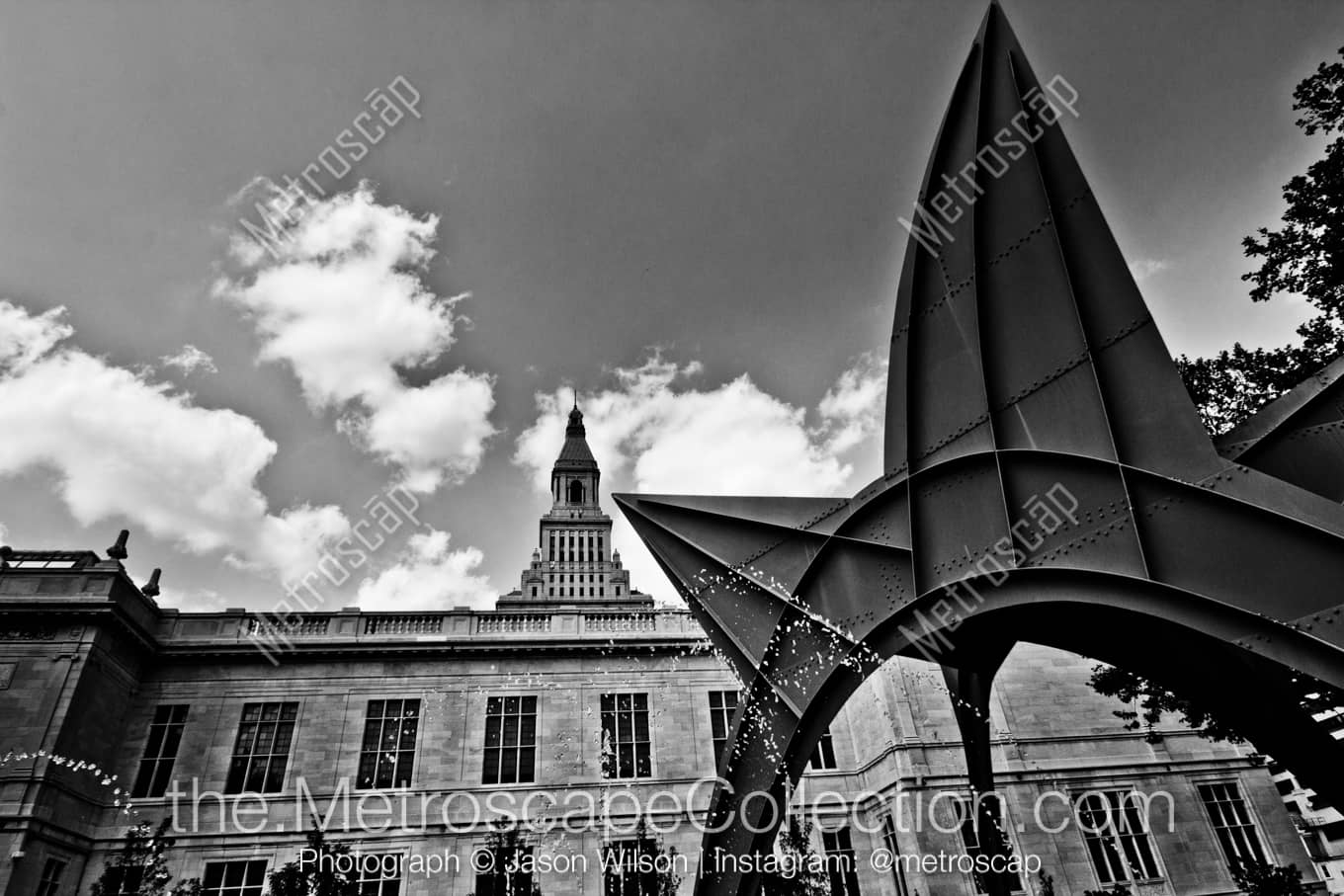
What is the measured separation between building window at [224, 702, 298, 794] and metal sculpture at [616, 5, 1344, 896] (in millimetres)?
18024

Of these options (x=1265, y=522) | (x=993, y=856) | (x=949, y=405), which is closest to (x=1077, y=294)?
(x=949, y=405)

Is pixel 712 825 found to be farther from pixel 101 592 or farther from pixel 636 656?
pixel 101 592

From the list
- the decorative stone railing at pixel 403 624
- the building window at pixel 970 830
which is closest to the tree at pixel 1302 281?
the building window at pixel 970 830

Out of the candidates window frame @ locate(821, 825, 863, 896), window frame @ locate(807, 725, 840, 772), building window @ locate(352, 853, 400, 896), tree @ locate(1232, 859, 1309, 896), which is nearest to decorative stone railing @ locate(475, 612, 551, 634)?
building window @ locate(352, 853, 400, 896)

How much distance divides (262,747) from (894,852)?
20.9m

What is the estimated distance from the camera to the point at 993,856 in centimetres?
1449

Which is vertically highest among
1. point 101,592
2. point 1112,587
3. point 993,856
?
point 101,592

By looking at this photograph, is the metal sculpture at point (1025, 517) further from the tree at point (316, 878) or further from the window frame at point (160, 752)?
the window frame at point (160, 752)

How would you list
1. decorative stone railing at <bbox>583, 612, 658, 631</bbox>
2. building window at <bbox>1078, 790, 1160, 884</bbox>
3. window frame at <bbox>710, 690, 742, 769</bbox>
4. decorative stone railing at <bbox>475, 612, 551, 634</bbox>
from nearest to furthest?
1. building window at <bbox>1078, 790, 1160, 884</bbox>
2. window frame at <bbox>710, 690, 742, 769</bbox>
3. decorative stone railing at <bbox>475, 612, 551, 634</bbox>
4. decorative stone railing at <bbox>583, 612, 658, 631</bbox>

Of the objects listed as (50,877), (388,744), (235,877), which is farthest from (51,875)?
(388,744)

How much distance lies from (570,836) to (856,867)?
31.0 feet

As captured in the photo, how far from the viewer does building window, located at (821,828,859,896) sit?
23234mm

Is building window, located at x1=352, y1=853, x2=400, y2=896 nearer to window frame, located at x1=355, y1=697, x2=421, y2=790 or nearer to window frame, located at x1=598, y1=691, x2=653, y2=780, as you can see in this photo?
window frame, located at x1=355, y1=697, x2=421, y2=790

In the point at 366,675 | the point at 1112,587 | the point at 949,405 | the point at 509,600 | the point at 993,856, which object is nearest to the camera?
the point at 1112,587
